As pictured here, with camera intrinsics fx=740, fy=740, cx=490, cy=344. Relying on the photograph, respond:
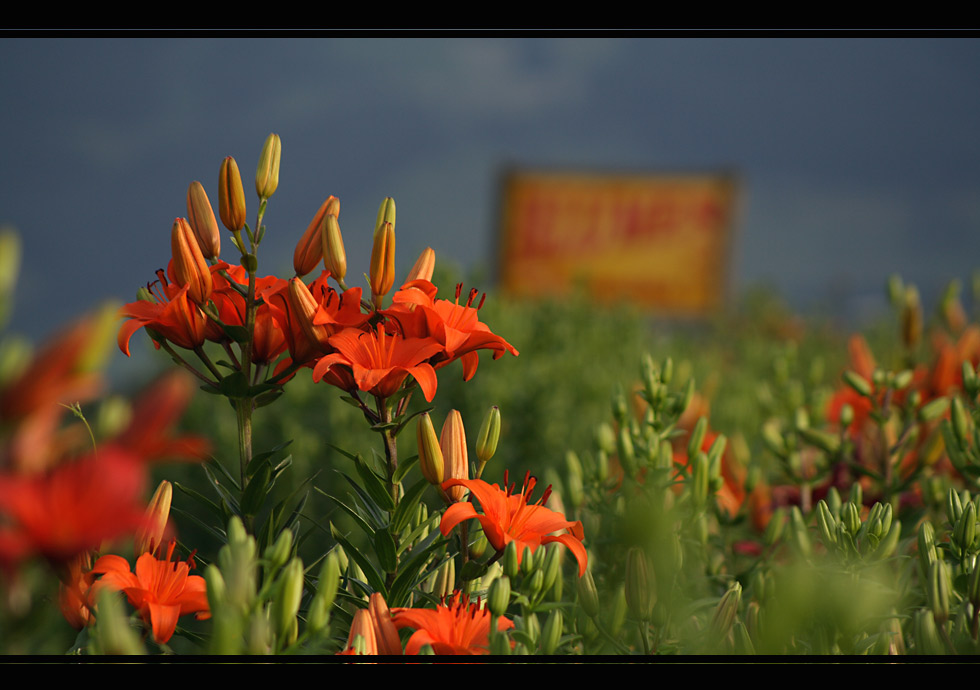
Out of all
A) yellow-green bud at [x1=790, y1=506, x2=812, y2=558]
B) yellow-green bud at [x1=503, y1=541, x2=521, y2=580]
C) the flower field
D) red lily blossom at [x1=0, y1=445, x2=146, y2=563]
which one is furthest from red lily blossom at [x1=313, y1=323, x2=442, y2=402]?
yellow-green bud at [x1=790, y1=506, x2=812, y2=558]

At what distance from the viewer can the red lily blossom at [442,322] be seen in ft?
1.58

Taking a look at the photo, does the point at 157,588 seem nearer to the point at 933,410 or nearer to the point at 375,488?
the point at 375,488

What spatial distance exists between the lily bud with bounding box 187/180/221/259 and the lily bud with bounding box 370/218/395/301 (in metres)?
0.11

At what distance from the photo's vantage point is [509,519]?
476 mm

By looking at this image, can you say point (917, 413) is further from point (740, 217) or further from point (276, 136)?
point (740, 217)

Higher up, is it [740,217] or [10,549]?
[740,217]

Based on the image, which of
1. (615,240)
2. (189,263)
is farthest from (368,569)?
(615,240)

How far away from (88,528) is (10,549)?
2 cm

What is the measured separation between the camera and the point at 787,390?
3.41ft

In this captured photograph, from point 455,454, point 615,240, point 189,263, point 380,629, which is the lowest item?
point 380,629

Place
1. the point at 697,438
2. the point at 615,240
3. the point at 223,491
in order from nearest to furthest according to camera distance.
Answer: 1. the point at 223,491
2. the point at 697,438
3. the point at 615,240

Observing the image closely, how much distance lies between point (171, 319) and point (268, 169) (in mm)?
116
